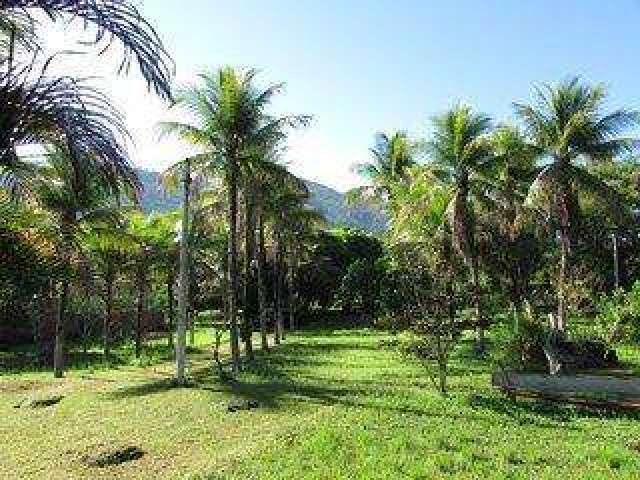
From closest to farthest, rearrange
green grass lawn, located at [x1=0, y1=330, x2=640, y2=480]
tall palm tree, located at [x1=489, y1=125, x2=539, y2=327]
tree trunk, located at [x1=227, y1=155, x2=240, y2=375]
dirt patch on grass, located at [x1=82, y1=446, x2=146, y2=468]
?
green grass lawn, located at [x1=0, y1=330, x2=640, y2=480] → dirt patch on grass, located at [x1=82, y1=446, x2=146, y2=468] → tree trunk, located at [x1=227, y1=155, x2=240, y2=375] → tall palm tree, located at [x1=489, y1=125, x2=539, y2=327]

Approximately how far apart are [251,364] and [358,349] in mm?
8115

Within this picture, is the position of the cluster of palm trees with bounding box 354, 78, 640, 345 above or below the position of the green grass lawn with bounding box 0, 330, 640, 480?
above

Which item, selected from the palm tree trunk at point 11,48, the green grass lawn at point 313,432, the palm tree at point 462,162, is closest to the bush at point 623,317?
the green grass lawn at point 313,432

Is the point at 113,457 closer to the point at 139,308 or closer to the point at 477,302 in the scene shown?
the point at 477,302

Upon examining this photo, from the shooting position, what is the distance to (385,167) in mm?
51875

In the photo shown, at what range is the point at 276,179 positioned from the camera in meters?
31.0

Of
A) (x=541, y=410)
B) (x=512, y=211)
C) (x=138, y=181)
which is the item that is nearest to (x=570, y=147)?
(x=512, y=211)

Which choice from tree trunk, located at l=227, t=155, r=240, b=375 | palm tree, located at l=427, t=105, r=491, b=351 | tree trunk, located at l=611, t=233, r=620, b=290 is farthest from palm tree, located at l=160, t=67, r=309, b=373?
tree trunk, located at l=611, t=233, r=620, b=290

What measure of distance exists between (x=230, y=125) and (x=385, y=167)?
23.3 metres

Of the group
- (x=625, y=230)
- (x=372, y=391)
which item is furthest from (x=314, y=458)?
A: (x=625, y=230)

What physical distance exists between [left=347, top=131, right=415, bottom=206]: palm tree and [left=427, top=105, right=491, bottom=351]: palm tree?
12.3 metres

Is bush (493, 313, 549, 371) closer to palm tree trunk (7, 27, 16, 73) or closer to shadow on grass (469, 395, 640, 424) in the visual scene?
shadow on grass (469, 395, 640, 424)

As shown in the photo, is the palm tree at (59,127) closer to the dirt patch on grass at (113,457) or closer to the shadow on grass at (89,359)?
the dirt patch on grass at (113,457)

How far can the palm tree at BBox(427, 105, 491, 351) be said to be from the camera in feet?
118
